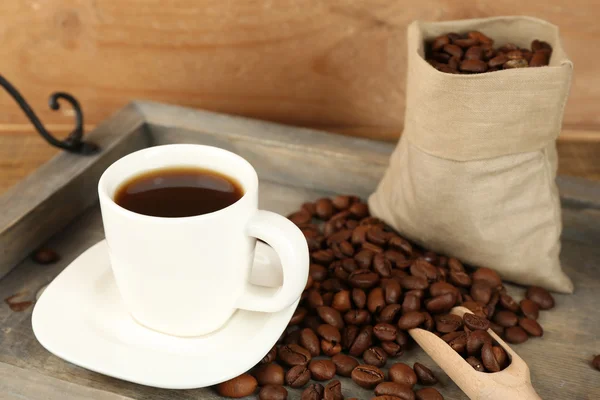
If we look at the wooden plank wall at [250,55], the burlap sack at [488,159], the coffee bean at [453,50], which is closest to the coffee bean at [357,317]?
the burlap sack at [488,159]

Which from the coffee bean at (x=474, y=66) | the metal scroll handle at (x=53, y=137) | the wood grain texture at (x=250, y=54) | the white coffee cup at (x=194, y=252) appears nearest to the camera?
the white coffee cup at (x=194, y=252)

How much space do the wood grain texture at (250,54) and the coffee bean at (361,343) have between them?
697mm

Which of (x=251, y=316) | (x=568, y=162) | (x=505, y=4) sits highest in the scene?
(x=505, y=4)

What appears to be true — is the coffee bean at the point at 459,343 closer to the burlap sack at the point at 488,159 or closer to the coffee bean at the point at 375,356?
the coffee bean at the point at 375,356

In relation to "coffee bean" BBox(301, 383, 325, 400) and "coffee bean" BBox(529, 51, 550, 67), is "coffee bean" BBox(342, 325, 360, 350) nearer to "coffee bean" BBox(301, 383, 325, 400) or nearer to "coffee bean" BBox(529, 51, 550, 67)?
"coffee bean" BBox(301, 383, 325, 400)

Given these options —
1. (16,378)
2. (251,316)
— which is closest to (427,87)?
(251,316)

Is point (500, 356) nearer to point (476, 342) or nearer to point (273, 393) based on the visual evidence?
point (476, 342)

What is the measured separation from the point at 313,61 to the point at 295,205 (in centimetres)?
38

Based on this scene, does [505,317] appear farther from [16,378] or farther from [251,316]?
[16,378]

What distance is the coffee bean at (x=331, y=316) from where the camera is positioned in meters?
0.94

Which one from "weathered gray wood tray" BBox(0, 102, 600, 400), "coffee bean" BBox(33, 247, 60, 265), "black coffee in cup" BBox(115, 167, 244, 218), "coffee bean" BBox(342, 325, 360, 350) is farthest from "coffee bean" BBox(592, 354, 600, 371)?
"coffee bean" BBox(33, 247, 60, 265)

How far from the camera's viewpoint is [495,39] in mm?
1100

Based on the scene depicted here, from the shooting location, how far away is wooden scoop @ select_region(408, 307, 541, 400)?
0.80 metres

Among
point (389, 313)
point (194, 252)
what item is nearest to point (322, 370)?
point (389, 313)
